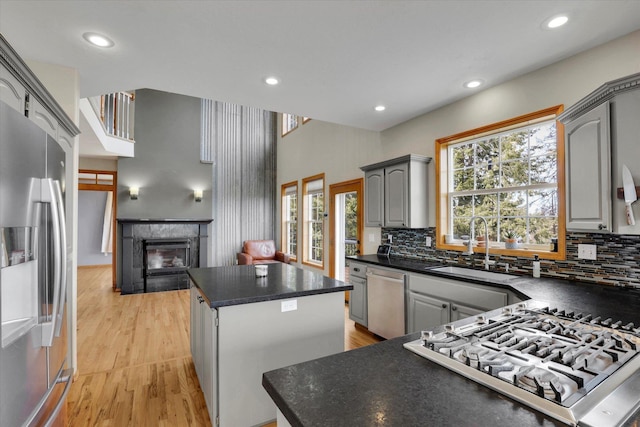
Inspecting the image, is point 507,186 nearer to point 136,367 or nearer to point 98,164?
point 136,367

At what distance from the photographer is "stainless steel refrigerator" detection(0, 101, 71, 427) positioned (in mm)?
992

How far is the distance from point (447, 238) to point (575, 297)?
1.70 m

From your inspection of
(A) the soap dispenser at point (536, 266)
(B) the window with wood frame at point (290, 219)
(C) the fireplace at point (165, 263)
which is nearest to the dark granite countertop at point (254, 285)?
(A) the soap dispenser at point (536, 266)

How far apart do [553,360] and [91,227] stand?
10507mm

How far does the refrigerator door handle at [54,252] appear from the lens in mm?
1252

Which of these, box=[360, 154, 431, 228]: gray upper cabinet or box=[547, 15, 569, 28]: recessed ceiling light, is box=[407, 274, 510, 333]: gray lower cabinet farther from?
box=[547, 15, 569, 28]: recessed ceiling light

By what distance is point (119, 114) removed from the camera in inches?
238

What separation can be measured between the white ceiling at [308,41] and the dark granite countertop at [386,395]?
1.97 m

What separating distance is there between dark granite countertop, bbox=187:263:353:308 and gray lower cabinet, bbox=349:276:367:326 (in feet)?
4.12

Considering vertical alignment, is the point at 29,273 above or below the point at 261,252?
above

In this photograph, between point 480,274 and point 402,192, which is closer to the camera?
point 480,274

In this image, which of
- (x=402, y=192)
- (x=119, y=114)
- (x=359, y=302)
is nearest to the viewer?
(x=402, y=192)

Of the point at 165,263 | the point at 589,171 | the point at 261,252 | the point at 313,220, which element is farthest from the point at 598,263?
the point at 165,263

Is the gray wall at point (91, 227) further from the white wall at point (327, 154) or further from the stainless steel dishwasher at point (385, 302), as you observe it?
the stainless steel dishwasher at point (385, 302)
